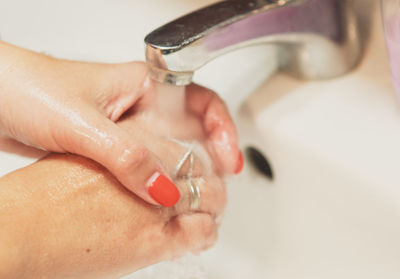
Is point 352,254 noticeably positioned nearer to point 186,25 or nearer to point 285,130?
point 285,130

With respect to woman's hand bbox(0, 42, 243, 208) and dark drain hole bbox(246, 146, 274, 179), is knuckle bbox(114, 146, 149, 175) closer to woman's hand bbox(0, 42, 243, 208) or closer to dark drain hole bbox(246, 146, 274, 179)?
woman's hand bbox(0, 42, 243, 208)

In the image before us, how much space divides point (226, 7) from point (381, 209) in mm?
222

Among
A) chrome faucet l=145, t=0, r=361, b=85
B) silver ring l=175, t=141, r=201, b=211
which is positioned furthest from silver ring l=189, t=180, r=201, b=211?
chrome faucet l=145, t=0, r=361, b=85

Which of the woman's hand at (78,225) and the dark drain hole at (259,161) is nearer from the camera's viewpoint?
the woman's hand at (78,225)

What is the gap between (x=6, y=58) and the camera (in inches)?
17.6

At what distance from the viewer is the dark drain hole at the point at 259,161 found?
53 cm

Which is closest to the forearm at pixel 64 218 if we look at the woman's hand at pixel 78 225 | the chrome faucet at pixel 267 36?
the woman's hand at pixel 78 225

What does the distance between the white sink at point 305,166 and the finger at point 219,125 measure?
3 centimetres

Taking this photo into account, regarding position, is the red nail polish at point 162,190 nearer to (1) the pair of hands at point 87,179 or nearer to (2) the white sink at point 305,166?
(1) the pair of hands at point 87,179

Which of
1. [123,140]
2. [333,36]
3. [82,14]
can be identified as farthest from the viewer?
[82,14]

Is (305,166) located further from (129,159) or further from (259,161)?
(129,159)

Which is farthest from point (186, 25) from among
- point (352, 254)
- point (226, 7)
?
point (352, 254)

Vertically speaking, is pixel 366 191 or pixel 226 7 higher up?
pixel 226 7

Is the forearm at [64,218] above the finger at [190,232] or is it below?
above
